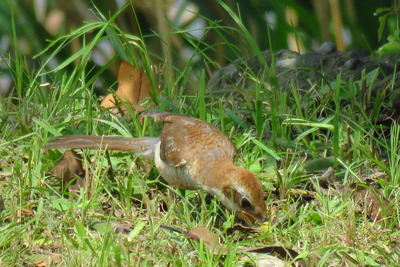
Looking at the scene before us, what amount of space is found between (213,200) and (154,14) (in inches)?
159

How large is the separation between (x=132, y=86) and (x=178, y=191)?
5.07 feet

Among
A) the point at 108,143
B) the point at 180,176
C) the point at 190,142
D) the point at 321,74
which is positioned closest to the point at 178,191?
the point at 180,176

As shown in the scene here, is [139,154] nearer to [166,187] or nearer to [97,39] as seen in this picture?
[166,187]

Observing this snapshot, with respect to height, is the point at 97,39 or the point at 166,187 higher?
the point at 97,39

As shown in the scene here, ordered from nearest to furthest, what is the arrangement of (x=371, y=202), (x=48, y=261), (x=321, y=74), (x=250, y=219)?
(x=48, y=261)
(x=250, y=219)
(x=371, y=202)
(x=321, y=74)

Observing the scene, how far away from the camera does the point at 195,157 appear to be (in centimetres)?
482

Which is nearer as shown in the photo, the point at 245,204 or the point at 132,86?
the point at 245,204

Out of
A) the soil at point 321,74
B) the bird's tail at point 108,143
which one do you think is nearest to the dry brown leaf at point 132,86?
the soil at point 321,74

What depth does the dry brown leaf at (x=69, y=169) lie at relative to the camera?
489 centimetres

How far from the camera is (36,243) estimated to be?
4219 millimetres

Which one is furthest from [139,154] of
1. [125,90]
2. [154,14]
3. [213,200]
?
[154,14]

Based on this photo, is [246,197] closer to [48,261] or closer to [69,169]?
[48,261]

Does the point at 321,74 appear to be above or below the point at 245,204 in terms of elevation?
below

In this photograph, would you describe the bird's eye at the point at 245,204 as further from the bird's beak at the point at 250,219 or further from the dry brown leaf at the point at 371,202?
the dry brown leaf at the point at 371,202
